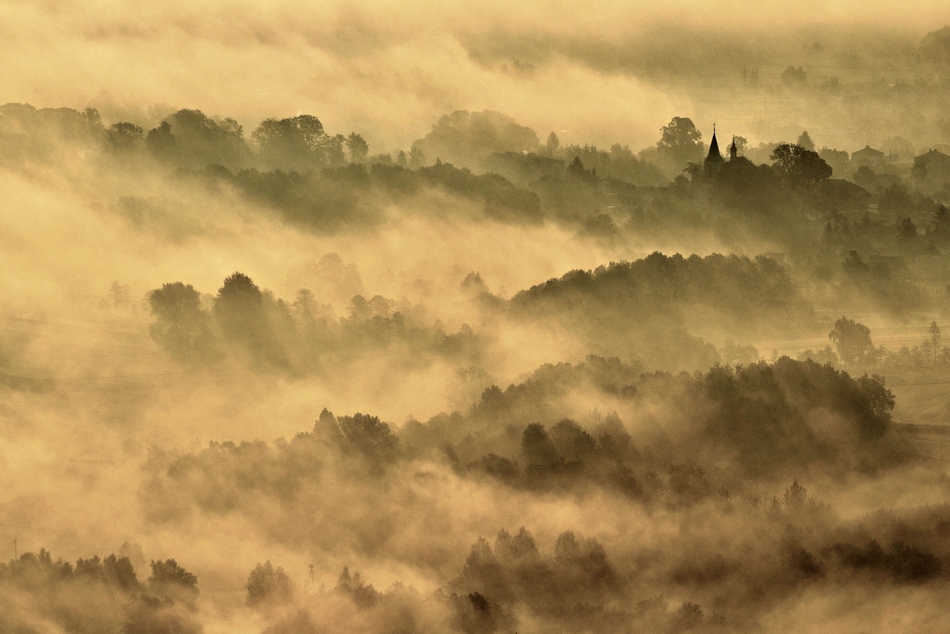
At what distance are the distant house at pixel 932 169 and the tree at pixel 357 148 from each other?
67.3 meters

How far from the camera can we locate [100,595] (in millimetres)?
79125

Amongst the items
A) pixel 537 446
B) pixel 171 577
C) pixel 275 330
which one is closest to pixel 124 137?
pixel 275 330

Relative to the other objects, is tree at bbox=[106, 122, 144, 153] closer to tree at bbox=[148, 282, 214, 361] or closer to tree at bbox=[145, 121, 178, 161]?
tree at bbox=[145, 121, 178, 161]

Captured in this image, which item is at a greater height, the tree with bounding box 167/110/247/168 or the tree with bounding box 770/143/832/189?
the tree with bounding box 167/110/247/168

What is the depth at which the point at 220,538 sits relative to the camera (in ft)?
287

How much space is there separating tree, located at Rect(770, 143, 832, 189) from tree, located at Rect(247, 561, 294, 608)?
95.0 meters

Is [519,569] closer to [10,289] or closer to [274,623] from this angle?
[274,623]

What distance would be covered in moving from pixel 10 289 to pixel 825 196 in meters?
83.0

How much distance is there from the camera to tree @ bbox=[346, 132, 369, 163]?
187 m

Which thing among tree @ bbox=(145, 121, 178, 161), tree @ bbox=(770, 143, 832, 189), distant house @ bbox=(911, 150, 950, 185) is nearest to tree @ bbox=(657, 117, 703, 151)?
distant house @ bbox=(911, 150, 950, 185)

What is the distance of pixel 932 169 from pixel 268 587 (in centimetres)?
12652

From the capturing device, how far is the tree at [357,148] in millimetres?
186750

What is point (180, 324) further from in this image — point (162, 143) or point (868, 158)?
point (868, 158)

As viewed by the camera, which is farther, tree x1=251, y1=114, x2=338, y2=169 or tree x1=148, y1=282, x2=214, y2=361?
tree x1=251, y1=114, x2=338, y2=169
